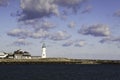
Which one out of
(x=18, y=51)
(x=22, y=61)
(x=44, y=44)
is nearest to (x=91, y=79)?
(x=22, y=61)

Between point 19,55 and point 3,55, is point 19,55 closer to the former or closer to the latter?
point 19,55

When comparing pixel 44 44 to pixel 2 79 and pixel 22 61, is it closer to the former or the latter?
pixel 22 61

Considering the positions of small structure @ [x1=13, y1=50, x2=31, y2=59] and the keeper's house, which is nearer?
small structure @ [x1=13, y1=50, x2=31, y2=59]

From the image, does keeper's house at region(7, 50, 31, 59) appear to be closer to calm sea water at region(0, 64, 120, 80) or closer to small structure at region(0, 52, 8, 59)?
small structure at region(0, 52, 8, 59)

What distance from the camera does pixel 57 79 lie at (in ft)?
216

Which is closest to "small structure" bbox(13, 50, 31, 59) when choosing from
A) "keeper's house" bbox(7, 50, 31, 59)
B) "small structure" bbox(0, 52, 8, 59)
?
"keeper's house" bbox(7, 50, 31, 59)

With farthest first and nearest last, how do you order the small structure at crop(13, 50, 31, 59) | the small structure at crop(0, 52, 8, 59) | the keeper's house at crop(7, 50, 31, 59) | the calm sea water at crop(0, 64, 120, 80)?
the keeper's house at crop(7, 50, 31, 59) → the small structure at crop(13, 50, 31, 59) → the small structure at crop(0, 52, 8, 59) → the calm sea water at crop(0, 64, 120, 80)

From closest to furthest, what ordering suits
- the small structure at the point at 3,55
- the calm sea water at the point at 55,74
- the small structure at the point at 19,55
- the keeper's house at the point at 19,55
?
the calm sea water at the point at 55,74 → the small structure at the point at 3,55 → the small structure at the point at 19,55 → the keeper's house at the point at 19,55

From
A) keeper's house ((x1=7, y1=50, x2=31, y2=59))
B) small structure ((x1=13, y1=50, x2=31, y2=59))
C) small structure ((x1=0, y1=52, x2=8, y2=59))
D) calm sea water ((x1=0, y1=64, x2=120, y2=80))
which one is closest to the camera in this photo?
calm sea water ((x1=0, y1=64, x2=120, y2=80))

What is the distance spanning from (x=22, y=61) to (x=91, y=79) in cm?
9373

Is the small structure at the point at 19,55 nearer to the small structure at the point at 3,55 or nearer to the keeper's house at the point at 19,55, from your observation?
the keeper's house at the point at 19,55

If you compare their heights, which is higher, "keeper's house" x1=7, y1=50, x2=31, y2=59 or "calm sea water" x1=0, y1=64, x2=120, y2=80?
"keeper's house" x1=7, y1=50, x2=31, y2=59

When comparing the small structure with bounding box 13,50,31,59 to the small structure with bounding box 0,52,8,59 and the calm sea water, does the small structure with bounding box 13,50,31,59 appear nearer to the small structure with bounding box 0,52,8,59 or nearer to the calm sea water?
the small structure with bounding box 0,52,8,59

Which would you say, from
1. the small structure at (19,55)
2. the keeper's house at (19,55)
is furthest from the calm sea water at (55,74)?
the keeper's house at (19,55)
